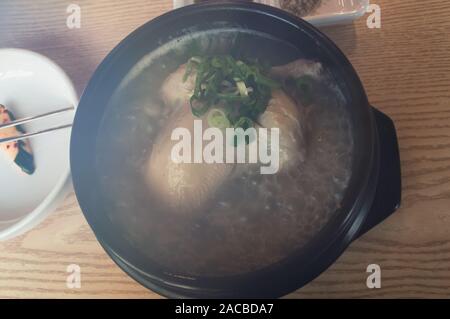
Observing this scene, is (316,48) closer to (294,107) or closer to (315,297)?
(294,107)

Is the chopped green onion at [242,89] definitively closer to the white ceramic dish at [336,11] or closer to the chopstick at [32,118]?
the white ceramic dish at [336,11]

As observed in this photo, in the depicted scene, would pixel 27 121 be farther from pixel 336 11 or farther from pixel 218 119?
pixel 336 11

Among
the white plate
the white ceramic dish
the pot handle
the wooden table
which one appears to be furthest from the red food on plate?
the pot handle

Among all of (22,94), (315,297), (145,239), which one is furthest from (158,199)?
(22,94)

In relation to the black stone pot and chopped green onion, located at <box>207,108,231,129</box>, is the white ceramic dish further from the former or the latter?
chopped green onion, located at <box>207,108,231,129</box>

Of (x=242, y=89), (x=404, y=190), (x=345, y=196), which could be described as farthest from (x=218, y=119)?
(x=404, y=190)

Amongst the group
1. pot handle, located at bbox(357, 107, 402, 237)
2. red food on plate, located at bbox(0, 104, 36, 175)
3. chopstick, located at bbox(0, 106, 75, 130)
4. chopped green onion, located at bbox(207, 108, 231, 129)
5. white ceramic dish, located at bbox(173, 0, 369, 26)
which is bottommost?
pot handle, located at bbox(357, 107, 402, 237)

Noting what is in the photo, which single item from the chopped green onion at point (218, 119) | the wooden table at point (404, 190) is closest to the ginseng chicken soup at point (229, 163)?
the chopped green onion at point (218, 119)
